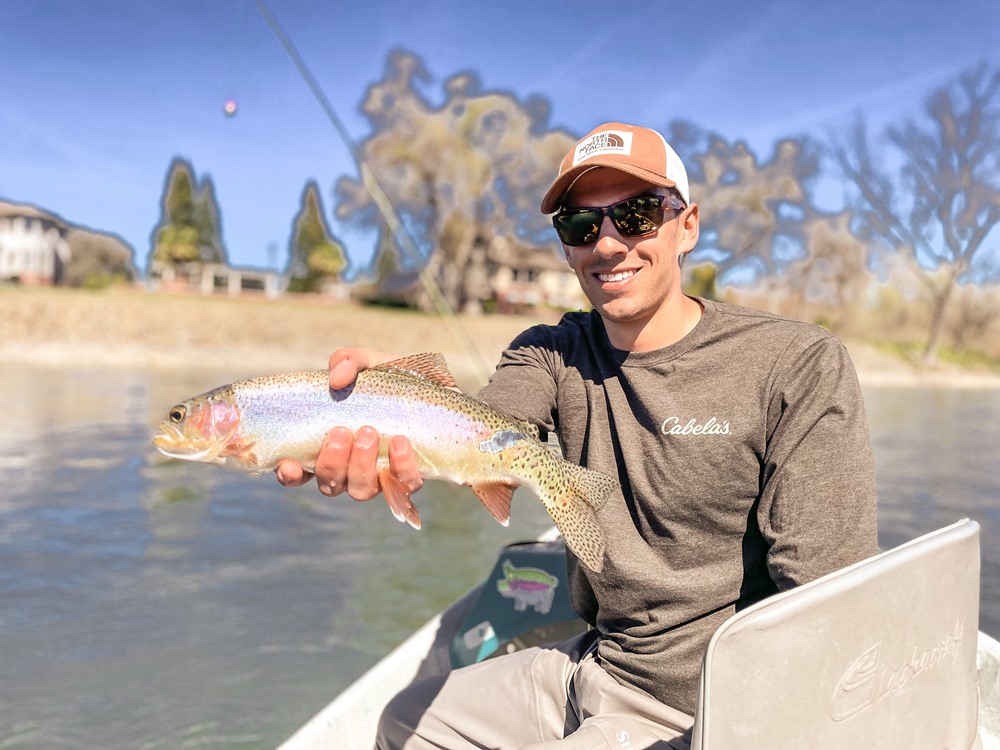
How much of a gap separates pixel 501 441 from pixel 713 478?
63cm

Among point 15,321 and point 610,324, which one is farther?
point 15,321

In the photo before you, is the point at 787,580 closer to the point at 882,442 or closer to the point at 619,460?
the point at 619,460

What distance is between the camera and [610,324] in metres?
2.76

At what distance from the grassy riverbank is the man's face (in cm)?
2144

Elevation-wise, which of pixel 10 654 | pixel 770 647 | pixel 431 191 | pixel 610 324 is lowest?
pixel 10 654

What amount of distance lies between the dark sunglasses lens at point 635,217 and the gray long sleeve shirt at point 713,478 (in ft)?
1.09

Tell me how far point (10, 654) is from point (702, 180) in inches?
1719

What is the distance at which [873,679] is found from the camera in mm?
1961

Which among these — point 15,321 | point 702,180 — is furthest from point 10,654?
point 702,180

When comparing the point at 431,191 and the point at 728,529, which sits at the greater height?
the point at 431,191

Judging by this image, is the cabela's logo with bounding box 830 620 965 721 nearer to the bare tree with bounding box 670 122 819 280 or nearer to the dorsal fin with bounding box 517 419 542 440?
the dorsal fin with bounding box 517 419 542 440

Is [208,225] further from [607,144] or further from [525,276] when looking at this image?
[607,144]

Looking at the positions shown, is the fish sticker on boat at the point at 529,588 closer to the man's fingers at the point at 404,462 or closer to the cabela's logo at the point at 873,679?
the man's fingers at the point at 404,462

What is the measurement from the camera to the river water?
4.79m
